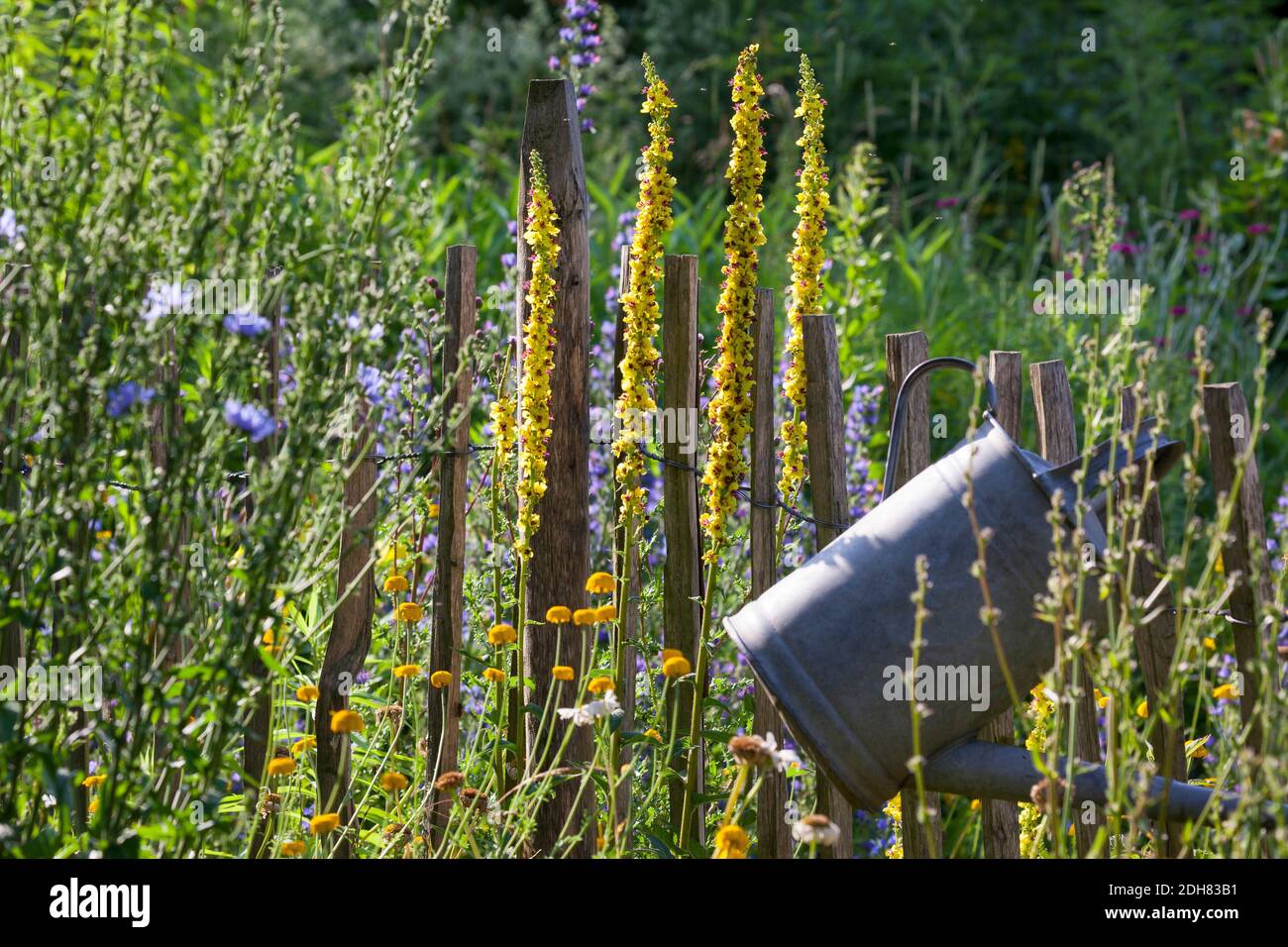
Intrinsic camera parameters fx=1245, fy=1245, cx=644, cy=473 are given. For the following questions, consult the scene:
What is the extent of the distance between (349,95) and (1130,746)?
8187 millimetres

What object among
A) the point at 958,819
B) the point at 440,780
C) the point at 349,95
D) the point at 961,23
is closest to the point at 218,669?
the point at 440,780

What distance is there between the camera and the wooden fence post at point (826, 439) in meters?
2.31

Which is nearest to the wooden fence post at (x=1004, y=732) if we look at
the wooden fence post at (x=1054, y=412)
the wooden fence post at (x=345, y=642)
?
the wooden fence post at (x=1054, y=412)

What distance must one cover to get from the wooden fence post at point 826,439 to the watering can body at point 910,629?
1.16ft

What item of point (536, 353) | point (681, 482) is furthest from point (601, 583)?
point (536, 353)

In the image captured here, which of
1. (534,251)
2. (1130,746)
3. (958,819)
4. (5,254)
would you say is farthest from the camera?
(958,819)

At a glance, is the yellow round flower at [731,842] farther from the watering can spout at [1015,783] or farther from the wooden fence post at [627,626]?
the wooden fence post at [627,626]

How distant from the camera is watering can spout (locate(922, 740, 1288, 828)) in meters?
1.88

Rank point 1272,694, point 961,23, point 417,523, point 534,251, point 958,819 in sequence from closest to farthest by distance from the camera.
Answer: point 1272,694 < point 534,251 < point 417,523 < point 958,819 < point 961,23

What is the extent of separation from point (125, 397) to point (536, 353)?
31.4 inches

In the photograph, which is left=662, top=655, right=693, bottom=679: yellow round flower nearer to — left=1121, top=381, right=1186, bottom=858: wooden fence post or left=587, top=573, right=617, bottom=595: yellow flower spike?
left=587, top=573, right=617, bottom=595: yellow flower spike

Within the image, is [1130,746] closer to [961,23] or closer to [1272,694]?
[1272,694]

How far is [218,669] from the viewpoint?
1625 mm

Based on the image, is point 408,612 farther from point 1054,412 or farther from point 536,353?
point 1054,412
